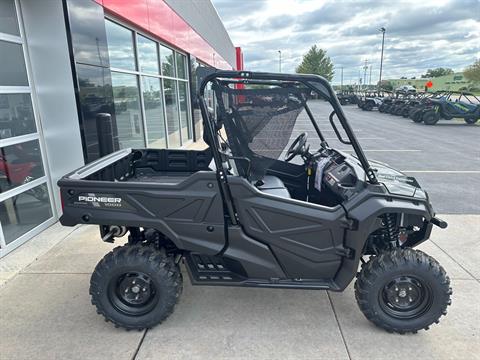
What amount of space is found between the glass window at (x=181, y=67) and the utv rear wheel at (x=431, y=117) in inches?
502

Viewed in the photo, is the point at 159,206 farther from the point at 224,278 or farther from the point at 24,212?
the point at 24,212

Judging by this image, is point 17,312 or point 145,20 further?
point 145,20

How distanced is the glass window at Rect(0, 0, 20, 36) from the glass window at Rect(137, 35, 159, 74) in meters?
3.21

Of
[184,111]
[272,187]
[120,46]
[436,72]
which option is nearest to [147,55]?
[120,46]

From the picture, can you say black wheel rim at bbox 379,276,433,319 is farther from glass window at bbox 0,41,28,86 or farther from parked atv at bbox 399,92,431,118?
parked atv at bbox 399,92,431,118

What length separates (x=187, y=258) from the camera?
9.10 feet

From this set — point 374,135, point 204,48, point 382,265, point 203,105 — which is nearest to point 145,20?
point 203,105

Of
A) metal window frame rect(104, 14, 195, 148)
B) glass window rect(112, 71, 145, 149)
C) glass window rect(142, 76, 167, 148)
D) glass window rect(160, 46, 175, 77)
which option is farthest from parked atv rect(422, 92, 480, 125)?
glass window rect(112, 71, 145, 149)

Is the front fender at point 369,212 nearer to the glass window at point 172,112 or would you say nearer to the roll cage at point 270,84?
the roll cage at point 270,84

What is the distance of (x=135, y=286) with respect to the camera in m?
2.62

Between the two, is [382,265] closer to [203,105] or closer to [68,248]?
[203,105]

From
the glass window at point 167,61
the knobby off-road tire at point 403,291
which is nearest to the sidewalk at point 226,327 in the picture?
the knobby off-road tire at point 403,291

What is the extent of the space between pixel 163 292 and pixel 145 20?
248 inches

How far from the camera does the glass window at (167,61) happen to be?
353 inches
